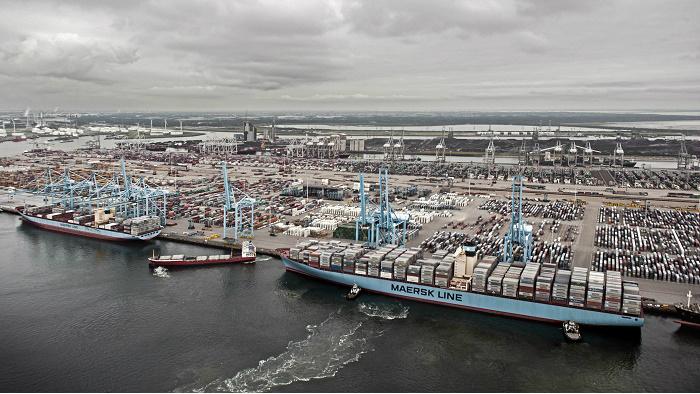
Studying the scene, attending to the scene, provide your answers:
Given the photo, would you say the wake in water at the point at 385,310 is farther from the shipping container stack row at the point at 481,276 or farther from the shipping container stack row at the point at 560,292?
the shipping container stack row at the point at 560,292

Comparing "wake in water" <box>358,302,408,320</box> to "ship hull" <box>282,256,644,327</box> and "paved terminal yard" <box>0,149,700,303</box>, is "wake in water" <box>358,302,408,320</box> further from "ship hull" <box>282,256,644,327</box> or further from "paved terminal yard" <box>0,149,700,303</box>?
"paved terminal yard" <box>0,149,700,303</box>

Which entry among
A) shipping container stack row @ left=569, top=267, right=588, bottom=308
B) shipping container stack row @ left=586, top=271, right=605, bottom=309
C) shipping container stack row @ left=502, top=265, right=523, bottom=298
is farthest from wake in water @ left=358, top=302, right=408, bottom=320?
shipping container stack row @ left=586, top=271, right=605, bottom=309

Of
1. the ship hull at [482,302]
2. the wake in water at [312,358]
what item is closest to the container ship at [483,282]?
the ship hull at [482,302]

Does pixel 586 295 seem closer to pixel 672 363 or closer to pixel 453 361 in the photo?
pixel 672 363

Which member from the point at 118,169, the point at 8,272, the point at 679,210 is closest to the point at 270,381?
the point at 8,272

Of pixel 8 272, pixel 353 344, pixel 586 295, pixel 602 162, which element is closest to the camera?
pixel 353 344
